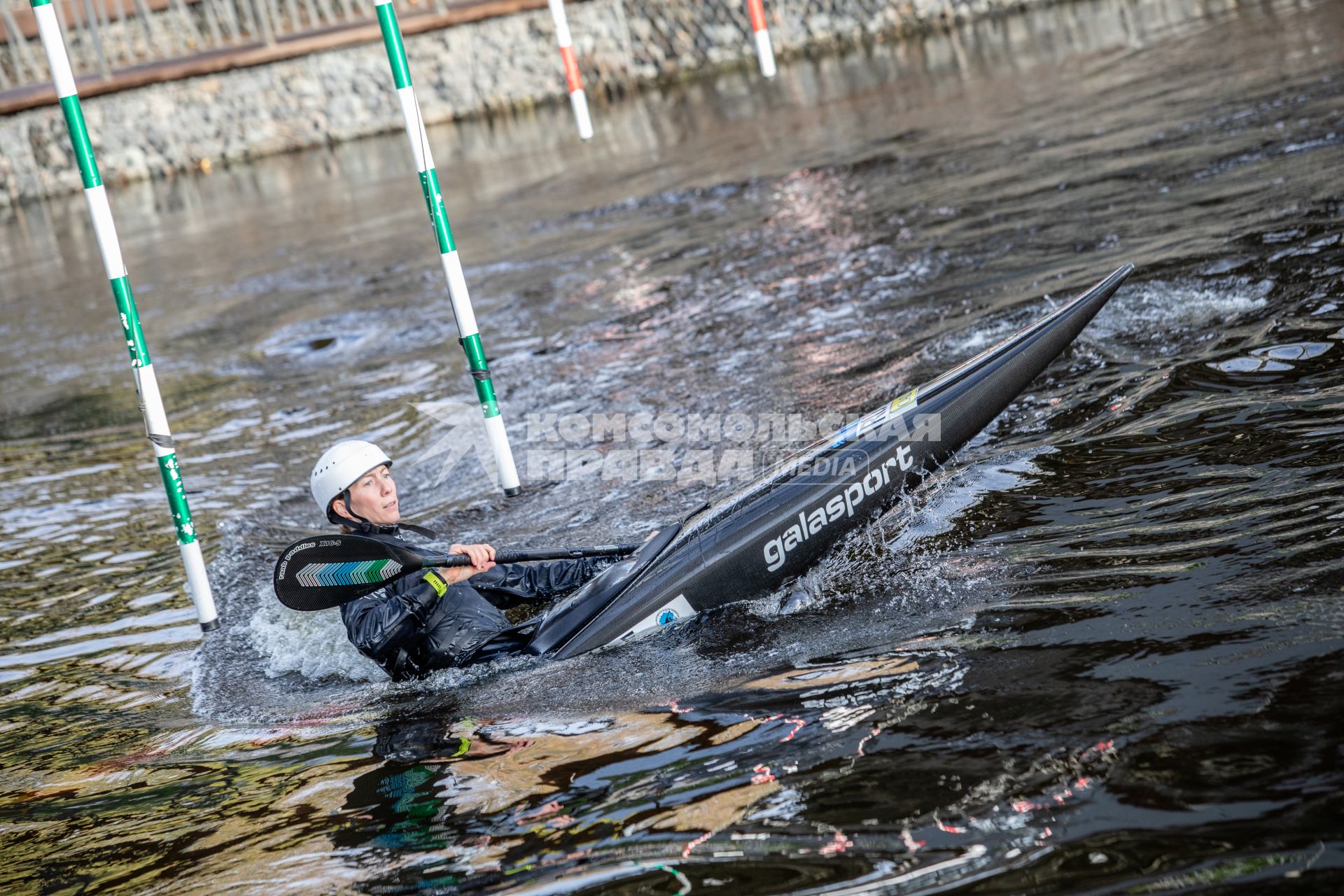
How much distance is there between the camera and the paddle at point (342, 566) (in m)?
4.21

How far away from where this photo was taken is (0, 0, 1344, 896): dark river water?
2691 mm

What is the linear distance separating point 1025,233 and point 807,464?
3837mm

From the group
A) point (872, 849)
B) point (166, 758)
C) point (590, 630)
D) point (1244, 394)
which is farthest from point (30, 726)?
point (1244, 394)

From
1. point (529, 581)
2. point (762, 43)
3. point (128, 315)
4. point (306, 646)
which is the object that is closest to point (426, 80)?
point (762, 43)

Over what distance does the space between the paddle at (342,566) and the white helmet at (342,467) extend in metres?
0.23

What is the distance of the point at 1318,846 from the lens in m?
2.24

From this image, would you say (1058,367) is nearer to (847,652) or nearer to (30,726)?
(847,652)

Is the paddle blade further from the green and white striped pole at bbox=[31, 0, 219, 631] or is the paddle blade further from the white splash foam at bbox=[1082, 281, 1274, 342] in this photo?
the white splash foam at bbox=[1082, 281, 1274, 342]

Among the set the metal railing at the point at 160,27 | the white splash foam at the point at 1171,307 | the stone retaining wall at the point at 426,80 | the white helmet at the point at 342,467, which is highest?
the metal railing at the point at 160,27

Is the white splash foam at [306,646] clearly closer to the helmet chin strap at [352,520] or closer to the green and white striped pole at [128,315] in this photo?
the green and white striped pole at [128,315]

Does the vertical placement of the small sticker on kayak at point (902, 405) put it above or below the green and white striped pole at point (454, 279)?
below

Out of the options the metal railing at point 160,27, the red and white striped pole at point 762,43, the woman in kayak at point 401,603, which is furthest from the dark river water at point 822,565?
the metal railing at point 160,27

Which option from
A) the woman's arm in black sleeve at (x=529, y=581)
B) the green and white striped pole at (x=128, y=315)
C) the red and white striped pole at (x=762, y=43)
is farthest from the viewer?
the red and white striped pole at (x=762, y=43)

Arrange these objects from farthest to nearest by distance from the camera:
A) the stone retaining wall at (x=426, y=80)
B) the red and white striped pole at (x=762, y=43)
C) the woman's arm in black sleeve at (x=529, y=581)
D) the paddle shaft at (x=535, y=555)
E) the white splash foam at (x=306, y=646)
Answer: the stone retaining wall at (x=426, y=80) < the red and white striped pole at (x=762, y=43) < the woman's arm in black sleeve at (x=529, y=581) < the white splash foam at (x=306, y=646) < the paddle shaft at (x=535, y=555)
